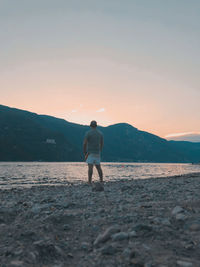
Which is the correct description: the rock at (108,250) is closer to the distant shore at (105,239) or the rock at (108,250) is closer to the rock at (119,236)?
the distant shore at (105,239)

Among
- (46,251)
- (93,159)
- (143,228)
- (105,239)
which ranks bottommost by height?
(46,251)

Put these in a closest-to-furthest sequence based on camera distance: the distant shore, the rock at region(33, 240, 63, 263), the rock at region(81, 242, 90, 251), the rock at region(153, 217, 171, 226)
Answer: the distant shore → the rock at region(33, 240, 63, 263) → the rock at region(81, 242, 90, 251) → the rock at region(153, 217, 171, 226)

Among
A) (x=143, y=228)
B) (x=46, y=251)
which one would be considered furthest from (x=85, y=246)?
(x=143, y=228)

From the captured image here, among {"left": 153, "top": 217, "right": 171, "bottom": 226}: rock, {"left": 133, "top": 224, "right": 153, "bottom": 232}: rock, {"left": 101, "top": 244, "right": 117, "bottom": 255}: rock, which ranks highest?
{"left": 153, "top": 217, "right": 171, "bottom": 226}: rock

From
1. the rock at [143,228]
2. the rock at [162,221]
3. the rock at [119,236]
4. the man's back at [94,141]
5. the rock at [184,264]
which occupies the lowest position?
the rock at [184,264]

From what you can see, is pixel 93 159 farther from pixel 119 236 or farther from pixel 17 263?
pixel 17 263

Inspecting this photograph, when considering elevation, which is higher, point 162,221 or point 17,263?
point 162,221

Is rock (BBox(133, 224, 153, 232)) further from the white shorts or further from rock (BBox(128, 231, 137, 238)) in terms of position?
the white shorts

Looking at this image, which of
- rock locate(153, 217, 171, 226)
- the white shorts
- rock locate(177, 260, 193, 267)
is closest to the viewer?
rock locate(177, 260, 193, 267)

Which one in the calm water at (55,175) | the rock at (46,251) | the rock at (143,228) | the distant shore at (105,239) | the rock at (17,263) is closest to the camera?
the rock at (17,263)

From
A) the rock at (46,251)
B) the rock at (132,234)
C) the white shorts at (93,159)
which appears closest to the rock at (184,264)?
the rock at (132,234)

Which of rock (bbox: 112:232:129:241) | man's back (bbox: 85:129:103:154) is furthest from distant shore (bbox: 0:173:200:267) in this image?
man's back (bbox: 85:129:103:154)

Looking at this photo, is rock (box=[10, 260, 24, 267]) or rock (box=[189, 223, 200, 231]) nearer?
rock (box=[10, 260, 24, 267])

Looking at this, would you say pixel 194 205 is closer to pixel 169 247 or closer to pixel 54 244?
pixel 169 247
